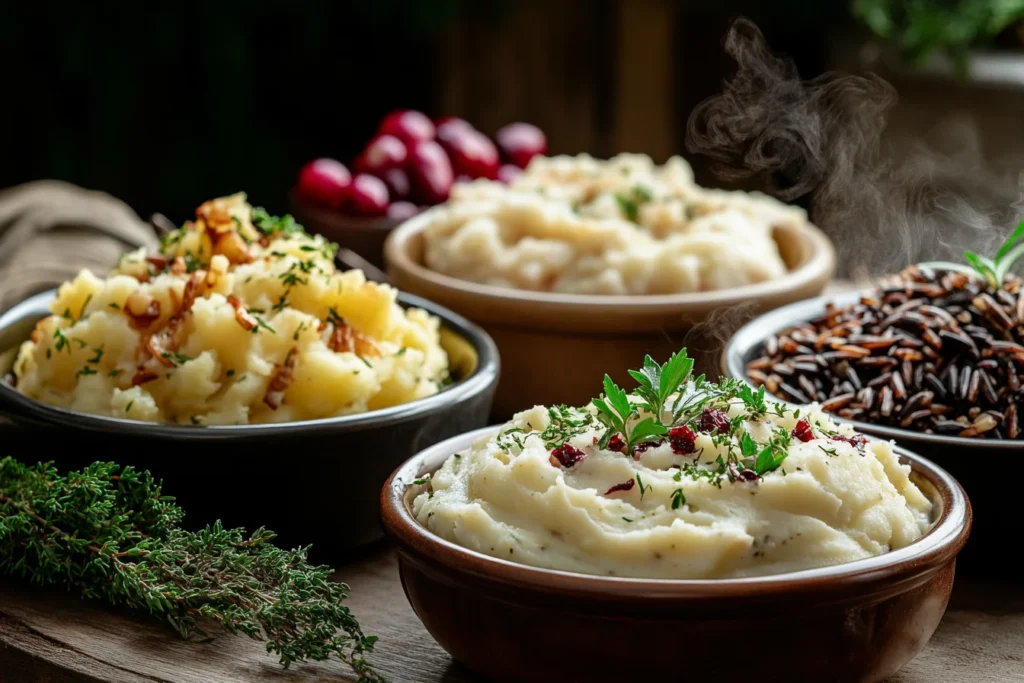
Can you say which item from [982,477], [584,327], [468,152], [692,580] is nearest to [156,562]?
[692,580]

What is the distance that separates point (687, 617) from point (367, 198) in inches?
112

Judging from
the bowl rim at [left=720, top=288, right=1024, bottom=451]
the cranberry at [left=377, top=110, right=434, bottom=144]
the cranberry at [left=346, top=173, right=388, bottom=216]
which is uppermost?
the cranberry at [left=377, top=110, right=434, bottom=144]

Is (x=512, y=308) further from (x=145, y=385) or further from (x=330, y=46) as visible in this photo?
(x=330, y=46)

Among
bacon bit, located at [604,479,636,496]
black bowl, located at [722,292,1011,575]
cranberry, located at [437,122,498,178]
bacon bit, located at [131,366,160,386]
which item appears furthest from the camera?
Answer: cranberry, located at [437,122,498,178]

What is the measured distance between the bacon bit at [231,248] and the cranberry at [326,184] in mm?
1557

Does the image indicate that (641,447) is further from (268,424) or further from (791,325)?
(791,325)

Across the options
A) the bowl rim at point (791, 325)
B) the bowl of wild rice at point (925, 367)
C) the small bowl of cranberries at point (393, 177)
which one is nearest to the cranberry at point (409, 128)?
the small bowl of cranberries at point (393, 177)

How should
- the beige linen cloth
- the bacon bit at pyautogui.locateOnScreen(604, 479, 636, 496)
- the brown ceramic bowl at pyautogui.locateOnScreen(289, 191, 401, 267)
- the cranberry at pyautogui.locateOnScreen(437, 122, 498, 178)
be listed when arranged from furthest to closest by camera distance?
1. the cranberry at pyautogui.locateOnScreen(437, 122, 498, 178)
2. the brown ceramic bowl at pyautogui.locateOnScreen(289, 191, 401, 267)
3. the beige linen cloth
4. the bacon bit at pyautogui.locateOnScreen(604, 479, 636, 496)

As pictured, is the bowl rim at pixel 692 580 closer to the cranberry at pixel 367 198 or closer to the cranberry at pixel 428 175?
the cranberry at pixel 367 198

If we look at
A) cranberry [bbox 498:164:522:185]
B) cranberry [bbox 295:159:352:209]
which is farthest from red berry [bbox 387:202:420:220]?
cranberry [bbox 498:164:522:185]

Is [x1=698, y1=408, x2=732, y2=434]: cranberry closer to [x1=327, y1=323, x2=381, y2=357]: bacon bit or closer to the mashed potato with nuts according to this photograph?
the mashed potato with nuts

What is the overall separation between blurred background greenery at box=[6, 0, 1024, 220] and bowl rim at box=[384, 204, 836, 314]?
11.7ft

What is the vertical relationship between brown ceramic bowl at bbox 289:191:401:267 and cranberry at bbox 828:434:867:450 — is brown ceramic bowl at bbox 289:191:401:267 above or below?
below

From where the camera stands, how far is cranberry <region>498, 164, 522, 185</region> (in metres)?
4.77
